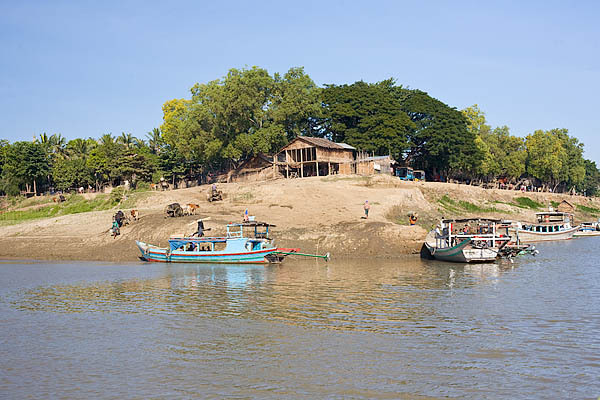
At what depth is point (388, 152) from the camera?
2874 inches

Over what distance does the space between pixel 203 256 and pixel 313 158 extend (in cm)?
3065

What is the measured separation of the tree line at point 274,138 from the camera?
67.9 metres

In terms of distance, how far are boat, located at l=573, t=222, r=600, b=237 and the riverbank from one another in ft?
37.0

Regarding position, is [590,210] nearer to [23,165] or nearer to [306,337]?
[306,337]

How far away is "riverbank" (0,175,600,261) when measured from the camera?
127 ft

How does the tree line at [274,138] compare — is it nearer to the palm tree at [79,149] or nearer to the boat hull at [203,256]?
the palm tree at [79,149]

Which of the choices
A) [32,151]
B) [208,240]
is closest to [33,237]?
[208,240]

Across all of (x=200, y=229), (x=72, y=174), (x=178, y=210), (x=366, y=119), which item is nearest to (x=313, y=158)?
(x=366, y=119)

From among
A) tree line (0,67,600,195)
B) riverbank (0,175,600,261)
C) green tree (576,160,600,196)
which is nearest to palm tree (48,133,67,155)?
tree line (0,67,600,195)

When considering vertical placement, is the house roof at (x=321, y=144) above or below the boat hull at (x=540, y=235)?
above

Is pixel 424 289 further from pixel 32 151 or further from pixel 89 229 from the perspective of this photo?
pixel 32 151

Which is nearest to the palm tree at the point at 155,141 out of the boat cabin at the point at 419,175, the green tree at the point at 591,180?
the boat cabin at the point at 419,175

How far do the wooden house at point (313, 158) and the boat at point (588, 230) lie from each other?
93.3 feet

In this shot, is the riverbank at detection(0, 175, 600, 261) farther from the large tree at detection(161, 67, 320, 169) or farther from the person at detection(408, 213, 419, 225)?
Result: the large tree at detection(161, 67, 320, 169)
